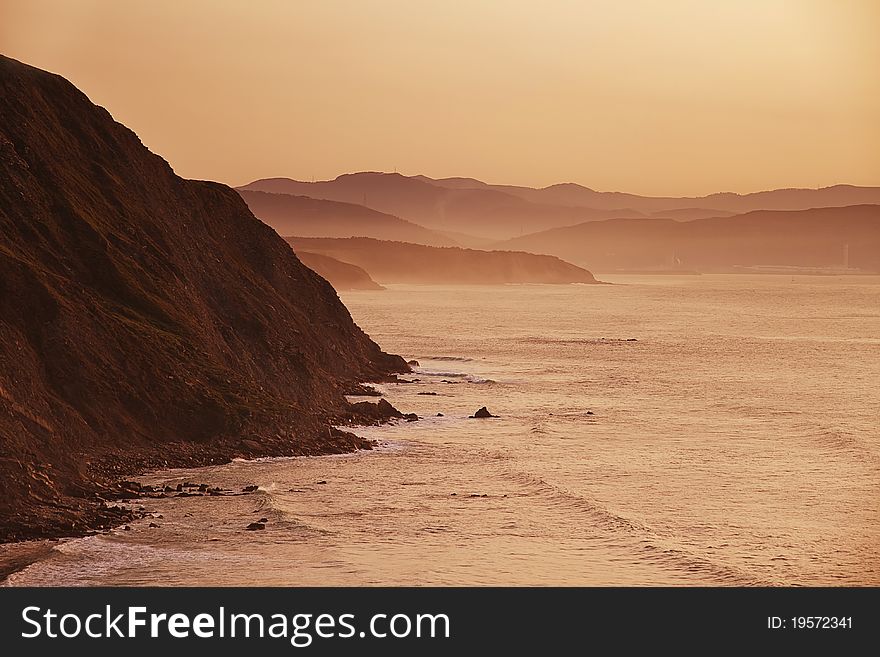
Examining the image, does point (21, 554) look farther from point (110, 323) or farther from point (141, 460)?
point (110, 323)

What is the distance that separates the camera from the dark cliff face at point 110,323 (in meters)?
27.5

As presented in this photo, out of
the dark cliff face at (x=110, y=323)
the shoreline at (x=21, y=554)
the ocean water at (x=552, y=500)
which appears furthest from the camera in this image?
the dark cliff face at (x=110, y=323)

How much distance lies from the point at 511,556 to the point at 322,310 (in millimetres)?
31694

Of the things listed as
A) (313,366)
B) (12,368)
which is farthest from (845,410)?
Result: (12,368)

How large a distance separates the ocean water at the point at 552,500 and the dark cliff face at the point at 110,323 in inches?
80.2

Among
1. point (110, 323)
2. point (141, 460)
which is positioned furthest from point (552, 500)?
point (110, 323)

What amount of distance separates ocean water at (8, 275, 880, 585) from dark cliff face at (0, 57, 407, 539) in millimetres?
2036

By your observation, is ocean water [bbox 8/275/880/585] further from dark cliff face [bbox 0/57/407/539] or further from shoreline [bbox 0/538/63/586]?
dark cliff face [bbox 0/57/407/539]

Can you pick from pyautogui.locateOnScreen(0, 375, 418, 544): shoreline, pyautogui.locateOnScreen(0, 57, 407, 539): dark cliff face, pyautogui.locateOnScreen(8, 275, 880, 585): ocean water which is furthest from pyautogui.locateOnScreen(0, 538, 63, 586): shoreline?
pyautogui.locateOnScreen(0, 57, 407, 539): dark cliff face

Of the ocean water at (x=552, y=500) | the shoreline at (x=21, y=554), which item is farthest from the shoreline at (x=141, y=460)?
the ocean water at (x=552, y=500)

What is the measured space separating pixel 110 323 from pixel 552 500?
13094 mm

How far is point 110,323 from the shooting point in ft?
106

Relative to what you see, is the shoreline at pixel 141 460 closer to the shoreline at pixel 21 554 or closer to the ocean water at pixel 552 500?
the shoreline at pixel 21 554
